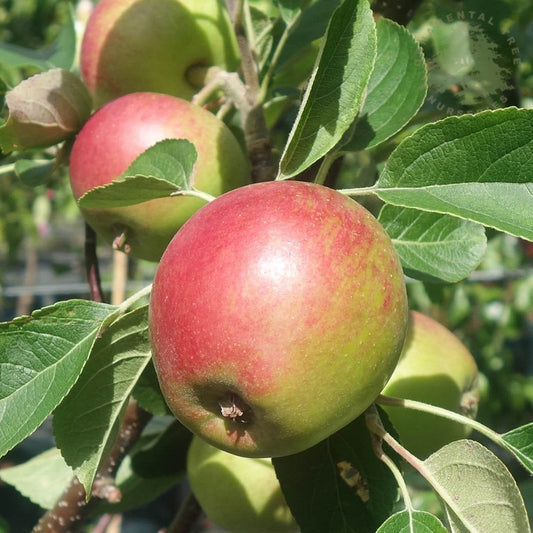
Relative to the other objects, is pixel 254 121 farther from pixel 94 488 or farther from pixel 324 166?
pixel 94 488

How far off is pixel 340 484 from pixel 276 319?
0.28 metres

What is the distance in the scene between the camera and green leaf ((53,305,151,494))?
73 cm

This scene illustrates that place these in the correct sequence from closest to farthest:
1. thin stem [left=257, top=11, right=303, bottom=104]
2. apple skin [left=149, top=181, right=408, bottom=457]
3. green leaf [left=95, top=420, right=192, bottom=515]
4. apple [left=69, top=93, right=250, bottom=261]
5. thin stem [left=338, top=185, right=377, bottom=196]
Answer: apple skin [left=149, top=181, right=408, bottom=457] → thin stem [left=338, top=185, right=377, bottom=196] → apple [left=69, top=93, right=250, bottom=261] → thin stem [left=257, top=11, right=303, bottom=104] → green leaf [left=95, top=420, right=192, bottom=515]

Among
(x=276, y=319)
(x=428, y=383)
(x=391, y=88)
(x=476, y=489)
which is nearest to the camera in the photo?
(x=276, y=319)

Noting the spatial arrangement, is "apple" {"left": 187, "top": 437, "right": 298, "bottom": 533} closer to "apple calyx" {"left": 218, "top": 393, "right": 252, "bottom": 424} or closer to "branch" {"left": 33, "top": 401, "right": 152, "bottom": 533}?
"branch" {"left": 33, "top": 401, "right": 152, "bottom": 533}

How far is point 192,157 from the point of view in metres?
0.74

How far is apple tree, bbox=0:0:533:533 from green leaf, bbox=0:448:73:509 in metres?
0.17

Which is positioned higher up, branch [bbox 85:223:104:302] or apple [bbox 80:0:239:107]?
apple [bbox 80:0:239:107]

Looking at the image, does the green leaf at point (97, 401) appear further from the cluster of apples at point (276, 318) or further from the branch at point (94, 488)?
the branch at point (94, 488)

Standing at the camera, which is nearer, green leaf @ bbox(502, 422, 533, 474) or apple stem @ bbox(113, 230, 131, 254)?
green leaf @ bbox(502, 422, 533, 474)

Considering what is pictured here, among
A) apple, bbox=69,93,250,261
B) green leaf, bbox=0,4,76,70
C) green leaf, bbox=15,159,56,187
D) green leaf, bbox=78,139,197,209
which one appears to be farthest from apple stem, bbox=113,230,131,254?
green leaf, bbox=0,4,76,70

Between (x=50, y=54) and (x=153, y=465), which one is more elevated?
(x=50, y=54)

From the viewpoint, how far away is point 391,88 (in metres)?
0.81

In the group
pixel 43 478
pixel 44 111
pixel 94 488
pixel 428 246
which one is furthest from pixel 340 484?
pixel 43 478
